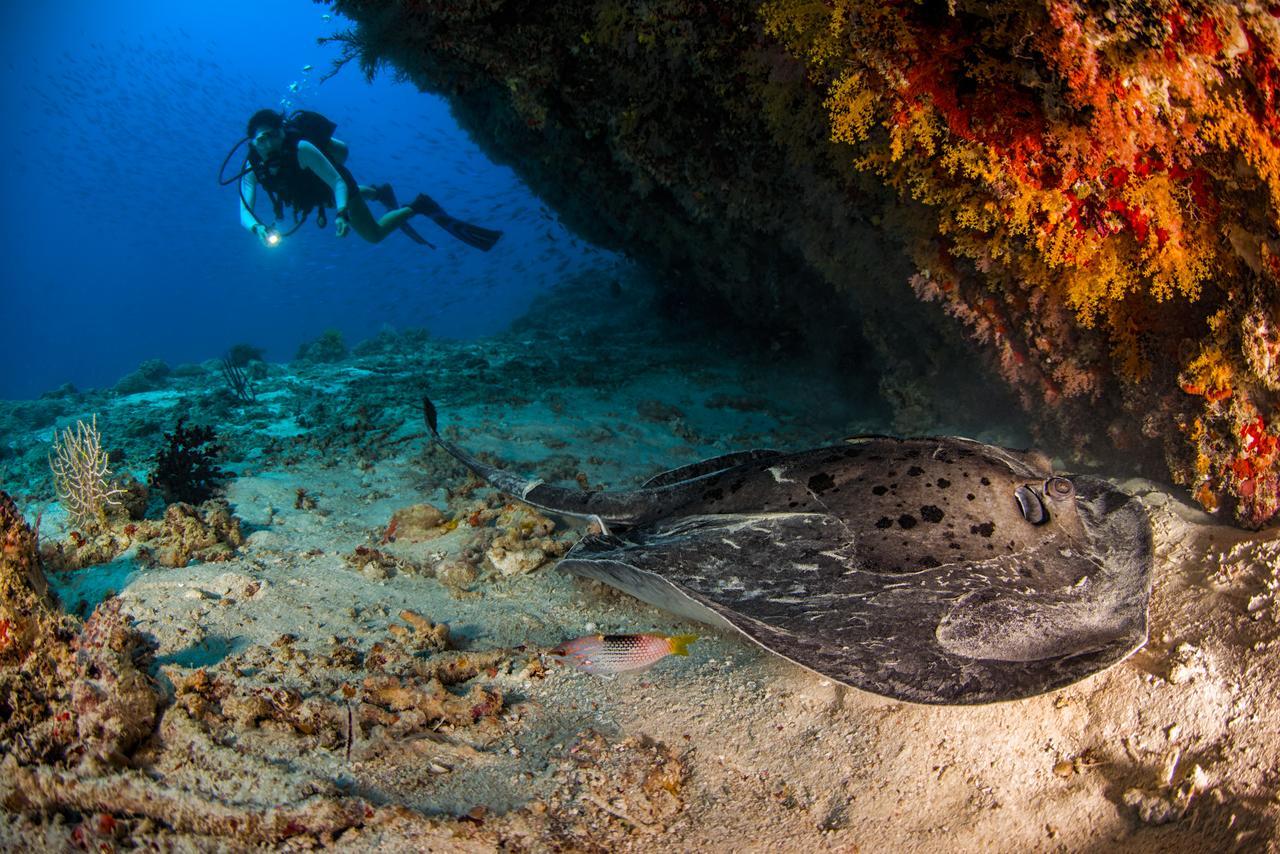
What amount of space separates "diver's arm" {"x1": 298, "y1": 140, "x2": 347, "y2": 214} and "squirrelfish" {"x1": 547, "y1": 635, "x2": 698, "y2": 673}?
1117 cm

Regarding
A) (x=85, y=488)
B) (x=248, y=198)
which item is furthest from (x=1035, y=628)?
(x=248, y=198)

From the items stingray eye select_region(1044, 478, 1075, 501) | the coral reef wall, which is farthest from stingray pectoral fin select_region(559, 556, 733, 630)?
the coral reef wall

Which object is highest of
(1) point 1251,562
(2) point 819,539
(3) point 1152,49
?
(3) point 1152,49

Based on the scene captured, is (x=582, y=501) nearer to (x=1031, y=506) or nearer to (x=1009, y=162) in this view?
(x=1031, y=506)

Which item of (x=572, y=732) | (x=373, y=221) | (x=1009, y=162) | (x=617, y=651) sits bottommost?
(x=572, y=732)

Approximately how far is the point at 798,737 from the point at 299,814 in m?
1.78

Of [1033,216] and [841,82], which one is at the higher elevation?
[841,82]

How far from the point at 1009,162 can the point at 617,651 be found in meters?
3.11

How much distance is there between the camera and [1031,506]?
260cm

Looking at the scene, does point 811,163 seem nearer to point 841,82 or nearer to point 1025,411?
point 841,82

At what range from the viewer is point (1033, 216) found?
3.07m

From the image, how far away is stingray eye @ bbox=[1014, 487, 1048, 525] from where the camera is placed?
2570 millimetres

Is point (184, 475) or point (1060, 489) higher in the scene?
point (184, 475)

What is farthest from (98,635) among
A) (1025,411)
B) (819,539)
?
(1025,411)
